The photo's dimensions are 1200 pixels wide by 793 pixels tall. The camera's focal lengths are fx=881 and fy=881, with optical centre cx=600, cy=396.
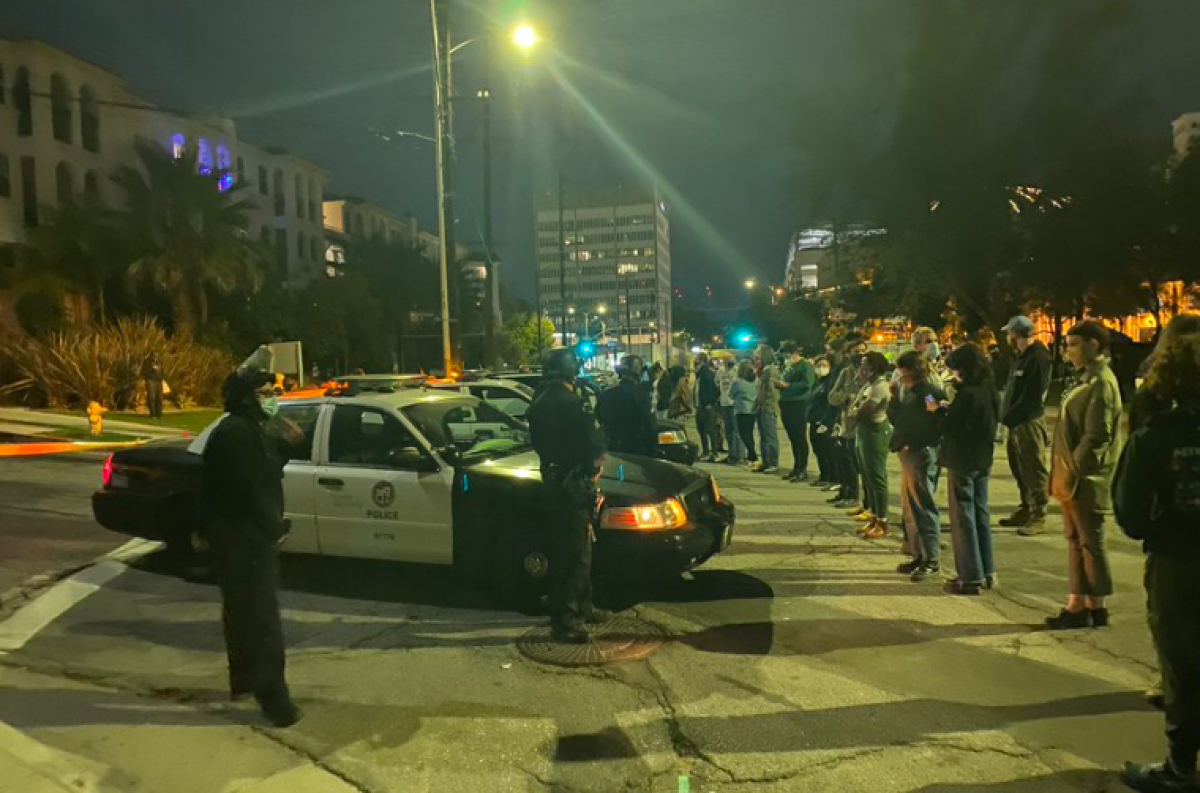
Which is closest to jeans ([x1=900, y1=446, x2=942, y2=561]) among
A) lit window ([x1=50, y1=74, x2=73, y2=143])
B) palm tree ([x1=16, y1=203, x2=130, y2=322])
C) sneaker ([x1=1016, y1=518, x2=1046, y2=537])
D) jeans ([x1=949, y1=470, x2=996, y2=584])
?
jeans ([x1=949, y1=470, x2=996, y2=584])

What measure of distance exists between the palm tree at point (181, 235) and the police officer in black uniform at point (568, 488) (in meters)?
29.8

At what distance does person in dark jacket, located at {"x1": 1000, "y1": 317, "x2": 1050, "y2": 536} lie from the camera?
756 cm

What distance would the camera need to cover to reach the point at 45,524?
369 inches

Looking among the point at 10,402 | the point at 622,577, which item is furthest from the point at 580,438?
the point at 10,402

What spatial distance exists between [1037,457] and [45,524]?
9.97m

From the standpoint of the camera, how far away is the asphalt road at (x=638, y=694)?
378cm

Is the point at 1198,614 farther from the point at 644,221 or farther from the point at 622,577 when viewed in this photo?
the point at 644,221

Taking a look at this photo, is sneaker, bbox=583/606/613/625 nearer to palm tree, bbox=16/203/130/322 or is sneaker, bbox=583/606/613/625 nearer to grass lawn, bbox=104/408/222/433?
grass lawn, bbox=104/408/222/433

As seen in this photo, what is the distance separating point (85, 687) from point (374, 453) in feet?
7.94

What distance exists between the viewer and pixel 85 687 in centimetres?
485

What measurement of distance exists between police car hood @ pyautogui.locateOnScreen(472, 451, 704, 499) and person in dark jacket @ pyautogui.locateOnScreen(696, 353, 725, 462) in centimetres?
780

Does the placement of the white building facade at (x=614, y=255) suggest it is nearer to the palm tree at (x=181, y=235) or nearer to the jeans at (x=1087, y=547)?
the palm tree at (x=181, y=235)

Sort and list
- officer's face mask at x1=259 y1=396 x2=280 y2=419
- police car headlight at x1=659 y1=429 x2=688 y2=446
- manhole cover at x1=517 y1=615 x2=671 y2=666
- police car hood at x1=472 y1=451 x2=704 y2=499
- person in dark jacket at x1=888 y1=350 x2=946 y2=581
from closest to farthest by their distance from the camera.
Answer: officer's face mask at x1=259 y1=396 x2=280 y2=419
manhole cover at x1=517 y1=615 x2=671 y2=666
police car hood at x1=472 y1=451 x2=704 y2=499
person in dark jacket at x1=888 y1=350 x2=946 y2=581
police car headlight at x1=659 y1=429 x2=688 y2=446

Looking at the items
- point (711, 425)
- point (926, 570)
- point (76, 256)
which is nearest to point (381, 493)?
point (926, 570)
